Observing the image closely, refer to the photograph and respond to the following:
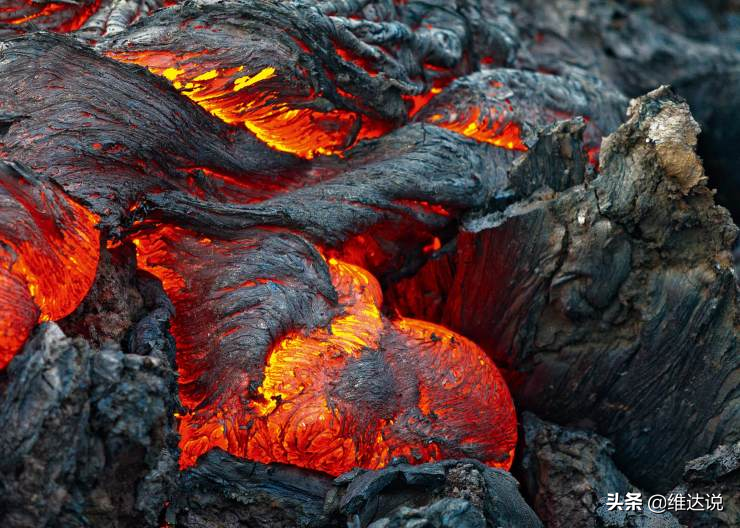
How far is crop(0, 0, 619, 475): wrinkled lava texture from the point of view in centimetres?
398

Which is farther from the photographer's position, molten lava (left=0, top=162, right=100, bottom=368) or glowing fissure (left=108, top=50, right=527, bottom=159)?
glowing fissure (left=108, top=50, right=527, bottom=159)

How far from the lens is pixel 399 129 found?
18.0 ft

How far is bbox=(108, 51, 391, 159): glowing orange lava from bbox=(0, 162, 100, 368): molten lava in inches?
48.1

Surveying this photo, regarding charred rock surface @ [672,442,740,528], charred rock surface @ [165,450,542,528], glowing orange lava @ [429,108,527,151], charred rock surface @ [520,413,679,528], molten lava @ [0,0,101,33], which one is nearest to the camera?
charred rock surface @ [165,450,542,528]

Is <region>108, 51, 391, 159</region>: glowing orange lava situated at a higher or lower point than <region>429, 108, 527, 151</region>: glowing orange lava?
higher

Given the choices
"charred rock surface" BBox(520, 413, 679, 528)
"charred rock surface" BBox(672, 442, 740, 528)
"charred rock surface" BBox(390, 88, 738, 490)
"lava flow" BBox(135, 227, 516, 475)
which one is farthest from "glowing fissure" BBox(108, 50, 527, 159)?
"charred rock surface" BBox(672, 442, 740, 528)

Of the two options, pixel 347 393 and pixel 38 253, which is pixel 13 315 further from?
pixel 347 393

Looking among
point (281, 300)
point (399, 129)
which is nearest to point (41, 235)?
point (281, 300)

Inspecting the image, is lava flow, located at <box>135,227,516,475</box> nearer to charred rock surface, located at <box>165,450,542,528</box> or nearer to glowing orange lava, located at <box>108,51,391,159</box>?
charred rock surface, located at <box>165,450,542,528</box>

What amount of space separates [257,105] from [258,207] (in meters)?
0.71

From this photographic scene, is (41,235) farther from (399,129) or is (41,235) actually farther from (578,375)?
(578,375)

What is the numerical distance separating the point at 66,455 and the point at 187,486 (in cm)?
91

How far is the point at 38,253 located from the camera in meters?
3.46

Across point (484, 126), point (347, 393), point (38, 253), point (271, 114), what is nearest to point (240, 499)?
point (347, 393)
